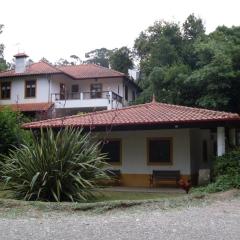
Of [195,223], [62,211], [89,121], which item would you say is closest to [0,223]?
[62,211]

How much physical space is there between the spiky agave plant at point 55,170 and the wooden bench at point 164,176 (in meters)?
4.87

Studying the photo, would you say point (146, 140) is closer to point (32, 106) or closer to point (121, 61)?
point (32, 106)

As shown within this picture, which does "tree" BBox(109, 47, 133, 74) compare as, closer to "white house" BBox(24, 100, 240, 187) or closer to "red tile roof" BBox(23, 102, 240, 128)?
"red tile roof" BBox(23, 102, 240, 128)

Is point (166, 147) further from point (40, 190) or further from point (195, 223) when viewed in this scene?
point (195, 223)

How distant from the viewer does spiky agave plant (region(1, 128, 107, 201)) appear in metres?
13.7

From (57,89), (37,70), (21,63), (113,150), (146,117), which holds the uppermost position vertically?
(21,63)

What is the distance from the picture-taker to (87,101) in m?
36.5

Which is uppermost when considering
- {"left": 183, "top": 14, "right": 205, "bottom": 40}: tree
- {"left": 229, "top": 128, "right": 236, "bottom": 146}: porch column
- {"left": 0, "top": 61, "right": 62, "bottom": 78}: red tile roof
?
{"left": 183, "top": 14, "right": 205, "bottom": 40}: tree

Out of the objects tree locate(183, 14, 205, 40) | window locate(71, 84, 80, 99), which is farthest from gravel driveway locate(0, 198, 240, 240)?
tree locate(183, 14, 205, 40)

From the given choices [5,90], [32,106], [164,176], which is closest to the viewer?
[164,176]

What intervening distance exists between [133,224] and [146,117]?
32.4 ft

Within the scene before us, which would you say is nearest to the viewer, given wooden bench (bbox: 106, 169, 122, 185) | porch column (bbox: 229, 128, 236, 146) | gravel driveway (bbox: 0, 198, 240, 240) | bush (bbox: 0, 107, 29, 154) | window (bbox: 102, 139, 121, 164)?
gravel driveway (bbox: 0, 198, 240, 240)

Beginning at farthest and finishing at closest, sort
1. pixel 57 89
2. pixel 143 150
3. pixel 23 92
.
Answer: pixel 57 89, pixel 23 92, pixel 143 150

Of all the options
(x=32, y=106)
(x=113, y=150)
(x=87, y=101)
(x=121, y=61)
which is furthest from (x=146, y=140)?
(x=121, y=61)
